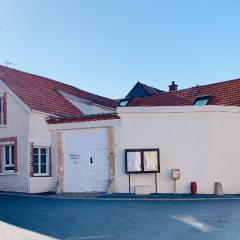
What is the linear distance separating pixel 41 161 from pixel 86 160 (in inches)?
106

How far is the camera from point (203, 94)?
2991 cm

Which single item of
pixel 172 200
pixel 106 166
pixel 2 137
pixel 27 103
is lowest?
pixel 172 200

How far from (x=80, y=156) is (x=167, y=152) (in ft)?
15.5

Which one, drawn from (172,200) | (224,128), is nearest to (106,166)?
(172,200)

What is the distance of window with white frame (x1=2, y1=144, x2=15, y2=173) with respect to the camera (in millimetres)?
23297

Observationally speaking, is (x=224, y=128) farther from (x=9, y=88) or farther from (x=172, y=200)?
(x=9, y=88)

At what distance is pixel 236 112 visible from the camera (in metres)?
21.3

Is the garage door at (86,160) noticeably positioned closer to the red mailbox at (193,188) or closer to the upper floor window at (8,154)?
the upper floor window at (8,154)

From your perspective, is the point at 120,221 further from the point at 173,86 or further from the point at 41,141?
the point at 173,86

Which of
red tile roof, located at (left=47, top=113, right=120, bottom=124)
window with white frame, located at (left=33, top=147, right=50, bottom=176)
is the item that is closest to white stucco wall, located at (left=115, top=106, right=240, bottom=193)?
red tile roof, located at (left=47, top=113, right=120, bottom=124)

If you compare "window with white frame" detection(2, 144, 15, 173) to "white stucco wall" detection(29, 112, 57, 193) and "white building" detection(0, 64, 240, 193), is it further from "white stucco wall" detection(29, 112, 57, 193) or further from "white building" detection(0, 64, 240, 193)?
"white stucco wall" detection(29, 112, 57, 193)

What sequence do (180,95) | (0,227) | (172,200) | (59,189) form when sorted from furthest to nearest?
1. (180,95)
2. (59,189)
3. (172,200)
4. (0,227)

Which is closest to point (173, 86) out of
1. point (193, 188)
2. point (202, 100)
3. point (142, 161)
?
point (202, 100)

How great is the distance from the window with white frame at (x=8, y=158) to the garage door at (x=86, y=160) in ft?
10.0
